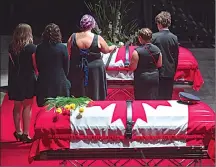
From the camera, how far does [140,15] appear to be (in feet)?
42.3

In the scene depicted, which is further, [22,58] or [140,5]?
[140,5]

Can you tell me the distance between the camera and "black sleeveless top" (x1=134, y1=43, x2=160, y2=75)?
5.92 m

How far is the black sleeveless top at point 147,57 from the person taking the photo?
5.92m

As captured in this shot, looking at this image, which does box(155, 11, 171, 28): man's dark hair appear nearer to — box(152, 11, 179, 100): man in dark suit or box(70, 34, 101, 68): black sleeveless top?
box(152, 11, 179, 100): man in dark suit

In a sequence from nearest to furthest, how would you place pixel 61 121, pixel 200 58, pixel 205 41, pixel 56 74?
pixel 61 121 < pixel 56 74 < pixel 200 58 < pixel 205 41

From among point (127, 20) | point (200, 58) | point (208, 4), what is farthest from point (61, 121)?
point (208, 4)

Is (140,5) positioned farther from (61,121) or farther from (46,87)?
(61,121)

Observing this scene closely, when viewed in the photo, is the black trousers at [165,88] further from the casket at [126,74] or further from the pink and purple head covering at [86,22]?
the pink and purple head covering at [86,22]

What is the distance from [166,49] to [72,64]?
1.16 m

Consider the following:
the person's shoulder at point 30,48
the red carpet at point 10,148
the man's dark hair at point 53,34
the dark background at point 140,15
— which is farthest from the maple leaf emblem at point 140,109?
the dark background at point 140,15

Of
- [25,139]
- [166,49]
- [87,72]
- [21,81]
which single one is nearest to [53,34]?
[87,72]

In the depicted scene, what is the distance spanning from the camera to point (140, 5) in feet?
42.4

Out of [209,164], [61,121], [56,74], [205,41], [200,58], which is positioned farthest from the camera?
[205,41]

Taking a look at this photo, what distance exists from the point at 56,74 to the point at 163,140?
1.65 m
